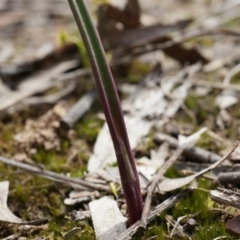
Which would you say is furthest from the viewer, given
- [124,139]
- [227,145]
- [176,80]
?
[176,80]

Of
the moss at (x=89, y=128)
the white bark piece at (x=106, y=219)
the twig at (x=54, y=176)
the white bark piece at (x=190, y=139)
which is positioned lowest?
the white bark piece at (x=190, y=139)

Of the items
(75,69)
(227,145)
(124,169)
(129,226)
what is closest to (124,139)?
(124,169)

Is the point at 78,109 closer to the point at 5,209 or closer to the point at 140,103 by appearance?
the point at 140,103

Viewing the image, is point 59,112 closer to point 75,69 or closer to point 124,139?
point 75,69

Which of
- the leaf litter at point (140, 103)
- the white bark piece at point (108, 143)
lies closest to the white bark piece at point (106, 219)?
the leaf litter at point (140, 103)

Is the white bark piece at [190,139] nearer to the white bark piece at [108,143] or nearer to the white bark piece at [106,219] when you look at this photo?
the white bark piece at [108,143]

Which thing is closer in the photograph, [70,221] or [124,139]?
[124,139]

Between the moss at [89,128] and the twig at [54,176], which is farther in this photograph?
the moss at [89,128]
